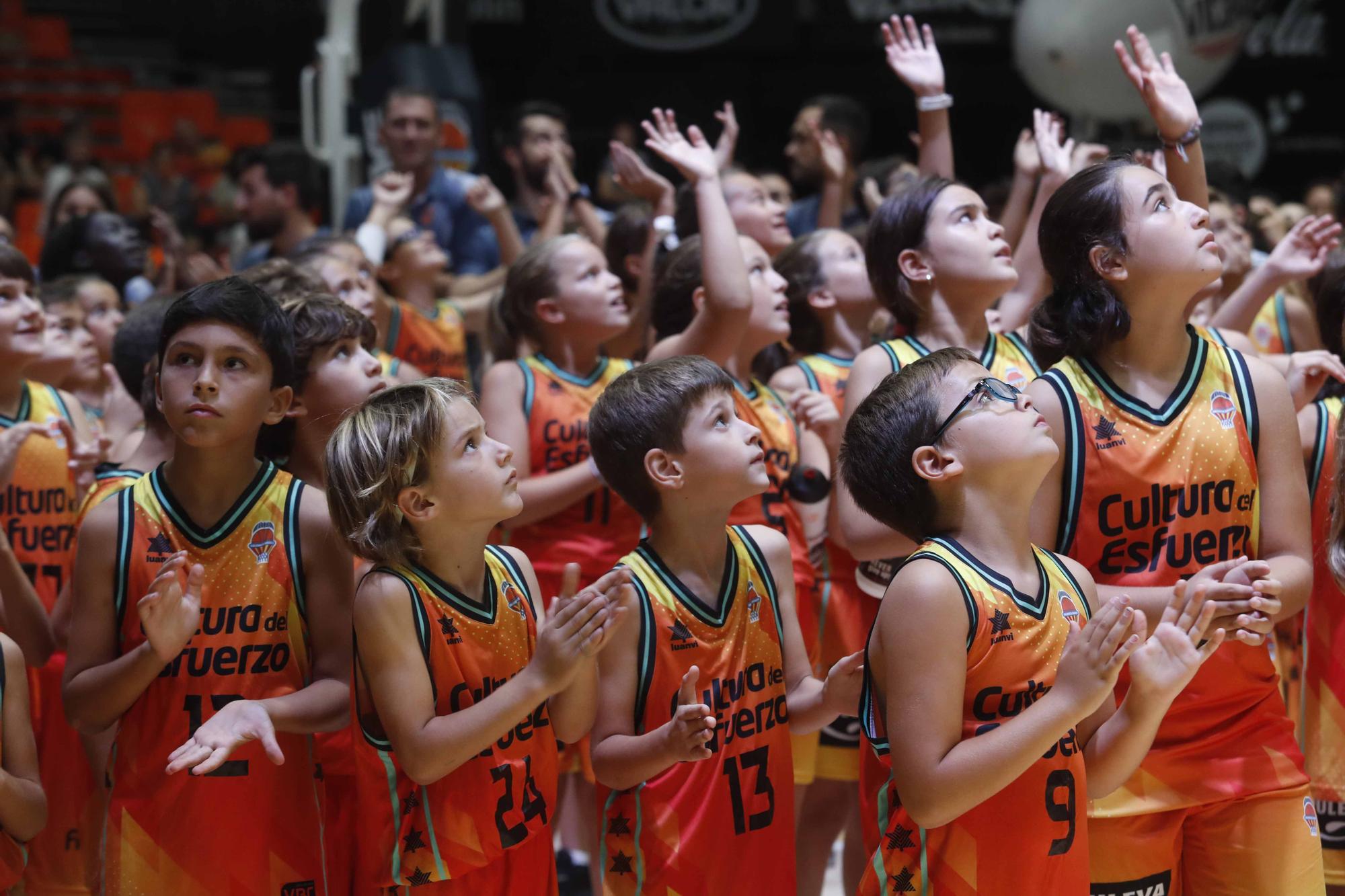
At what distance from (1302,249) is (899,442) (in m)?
1.89

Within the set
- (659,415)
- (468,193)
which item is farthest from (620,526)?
(468,193)

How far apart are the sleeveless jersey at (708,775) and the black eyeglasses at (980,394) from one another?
562 mm

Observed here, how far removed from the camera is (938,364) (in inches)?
102

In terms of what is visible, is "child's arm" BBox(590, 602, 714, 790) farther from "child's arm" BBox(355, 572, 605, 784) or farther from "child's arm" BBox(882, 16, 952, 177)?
"child's arm" BBox(882, 16, 952, 177)

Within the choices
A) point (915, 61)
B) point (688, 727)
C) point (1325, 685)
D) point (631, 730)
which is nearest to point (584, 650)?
point (688, 727)

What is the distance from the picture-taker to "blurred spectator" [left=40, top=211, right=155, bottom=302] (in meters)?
6.28

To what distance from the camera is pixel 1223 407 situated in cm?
277

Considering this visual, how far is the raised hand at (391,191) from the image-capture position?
6.19 metres

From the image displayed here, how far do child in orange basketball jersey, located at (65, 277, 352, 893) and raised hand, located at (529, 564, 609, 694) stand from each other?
20.0 inches

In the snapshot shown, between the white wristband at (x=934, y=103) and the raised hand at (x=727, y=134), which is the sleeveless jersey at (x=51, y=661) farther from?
the white wristband at (x=934, y=103)

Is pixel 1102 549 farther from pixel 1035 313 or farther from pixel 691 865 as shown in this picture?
pixel 691 865

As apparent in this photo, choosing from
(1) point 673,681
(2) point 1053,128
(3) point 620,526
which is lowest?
(3) point 620,526

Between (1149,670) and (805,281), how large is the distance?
2.34 metres

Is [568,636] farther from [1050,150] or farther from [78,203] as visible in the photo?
[78,203]
